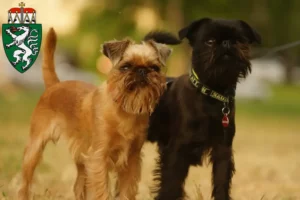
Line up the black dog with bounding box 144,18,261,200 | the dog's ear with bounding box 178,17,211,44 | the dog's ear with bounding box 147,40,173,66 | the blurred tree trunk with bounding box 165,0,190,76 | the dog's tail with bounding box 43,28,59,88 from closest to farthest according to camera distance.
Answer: the black dog with bounding box 144,18,261,200 < the dog's ear with bounding box 147,40,173,66 < the dog's ear with bounding box 178,17,211,44 < the dog's tail with bounding box 43,28,59,88 < the blurred tree trunk with bounding box 165,0,190,76

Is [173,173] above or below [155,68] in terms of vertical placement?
below

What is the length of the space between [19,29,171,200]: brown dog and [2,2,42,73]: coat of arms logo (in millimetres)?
696

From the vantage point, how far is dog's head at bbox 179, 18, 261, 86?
4738mm

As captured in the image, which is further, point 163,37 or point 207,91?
point 163,37

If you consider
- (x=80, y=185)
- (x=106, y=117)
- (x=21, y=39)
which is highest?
(x=21, y=39)

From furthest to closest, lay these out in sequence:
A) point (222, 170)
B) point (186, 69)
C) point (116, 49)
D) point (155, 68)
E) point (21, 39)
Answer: point (186, 69)
point (21, 39)
point (222, 170)
point (116, 49)
point (155, 68)

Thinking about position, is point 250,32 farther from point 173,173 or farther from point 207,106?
point 173,173

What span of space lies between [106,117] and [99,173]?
1.53ft

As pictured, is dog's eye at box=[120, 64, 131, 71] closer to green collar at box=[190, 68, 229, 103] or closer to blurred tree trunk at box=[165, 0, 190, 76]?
green collar at box=[190, 68, 229, 103]

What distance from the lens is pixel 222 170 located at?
203 inches

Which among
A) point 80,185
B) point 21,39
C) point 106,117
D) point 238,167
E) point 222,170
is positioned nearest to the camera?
point 106,117

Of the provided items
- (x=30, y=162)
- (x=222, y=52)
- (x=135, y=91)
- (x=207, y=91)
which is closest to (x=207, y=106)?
(x=207, y=91)

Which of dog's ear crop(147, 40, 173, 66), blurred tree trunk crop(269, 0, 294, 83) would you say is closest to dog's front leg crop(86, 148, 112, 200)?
dog's ear crop(147, 40, 173, 66)

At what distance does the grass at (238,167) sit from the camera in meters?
6.65
